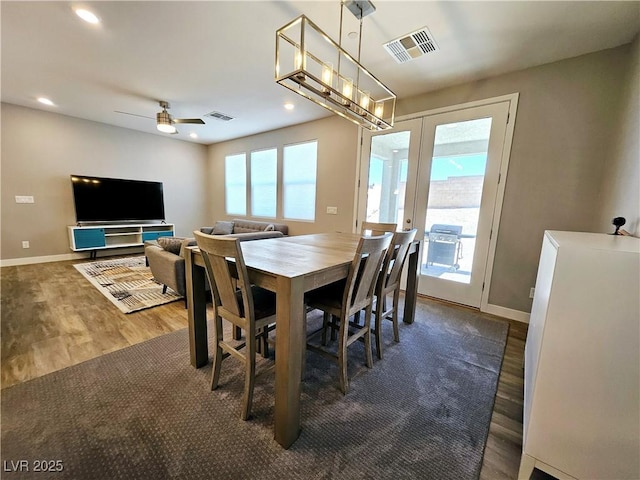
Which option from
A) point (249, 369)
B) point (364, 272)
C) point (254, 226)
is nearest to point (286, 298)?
point (249, 369)

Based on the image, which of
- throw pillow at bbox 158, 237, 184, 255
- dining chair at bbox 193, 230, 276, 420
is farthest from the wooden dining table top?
throw pillow at bbox 158, 237, 184, 255

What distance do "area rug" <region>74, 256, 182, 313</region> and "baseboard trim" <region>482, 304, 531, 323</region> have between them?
382 cm

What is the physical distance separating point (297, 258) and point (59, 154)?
5.86 m

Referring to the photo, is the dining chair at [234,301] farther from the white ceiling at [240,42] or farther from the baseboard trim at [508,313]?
the baseboard trim at [508,313]

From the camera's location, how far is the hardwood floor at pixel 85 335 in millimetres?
1434

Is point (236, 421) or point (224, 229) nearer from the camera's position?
point (236, 421)

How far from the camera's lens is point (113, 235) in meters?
5.30

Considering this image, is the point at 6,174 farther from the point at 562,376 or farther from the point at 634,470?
the point at 634,470

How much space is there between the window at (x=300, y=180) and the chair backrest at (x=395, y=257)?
104 inches

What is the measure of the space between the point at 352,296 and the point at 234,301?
30.0 inches

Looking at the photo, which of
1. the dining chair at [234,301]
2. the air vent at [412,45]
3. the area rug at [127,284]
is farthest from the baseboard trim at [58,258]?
the air vent at [412,45]

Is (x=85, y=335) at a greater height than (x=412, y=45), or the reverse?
(x=412, y=45)

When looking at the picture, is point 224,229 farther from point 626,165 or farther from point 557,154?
point 626,165

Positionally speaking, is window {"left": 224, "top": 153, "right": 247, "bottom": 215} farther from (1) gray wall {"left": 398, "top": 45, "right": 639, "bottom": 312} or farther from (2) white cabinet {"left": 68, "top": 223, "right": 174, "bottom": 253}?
(1) gray wall {"left": 398, "top": 45, "right": 639, "bottom": 312}
